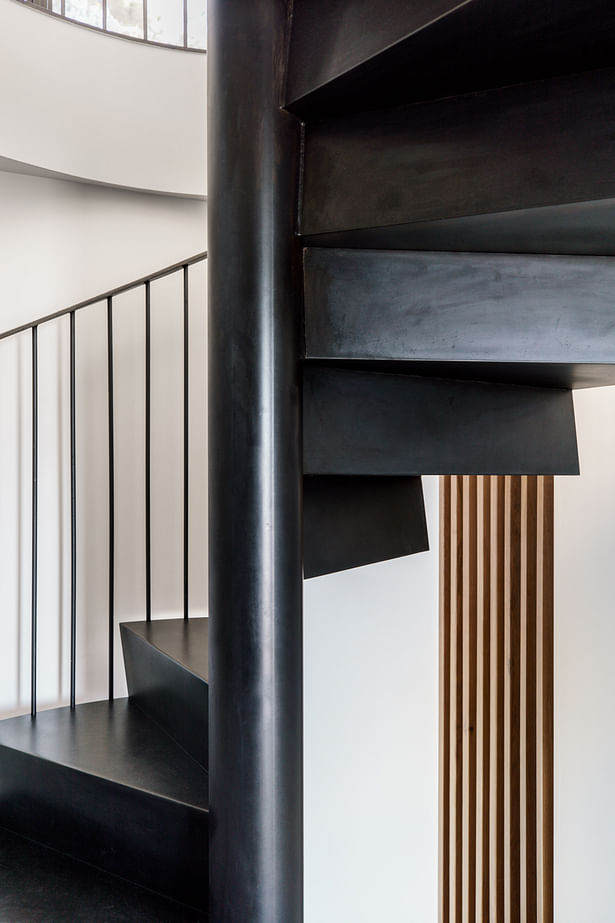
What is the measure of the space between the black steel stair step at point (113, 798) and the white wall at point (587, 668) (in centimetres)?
158

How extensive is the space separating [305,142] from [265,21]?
0.57 feet

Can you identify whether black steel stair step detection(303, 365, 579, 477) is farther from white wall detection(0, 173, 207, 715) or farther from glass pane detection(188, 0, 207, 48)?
glass pane detection(188, 0, 207, 48)

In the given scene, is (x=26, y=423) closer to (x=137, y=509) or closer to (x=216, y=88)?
(x=137, y=509)

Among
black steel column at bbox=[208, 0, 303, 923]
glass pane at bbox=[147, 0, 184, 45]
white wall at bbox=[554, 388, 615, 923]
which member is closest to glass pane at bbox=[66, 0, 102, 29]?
glass pane at bbox=[147, 0, 184, 45]

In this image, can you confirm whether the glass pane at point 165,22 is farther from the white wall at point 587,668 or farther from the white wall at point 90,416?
the white wall at point 587,668

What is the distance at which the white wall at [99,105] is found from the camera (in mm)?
2355

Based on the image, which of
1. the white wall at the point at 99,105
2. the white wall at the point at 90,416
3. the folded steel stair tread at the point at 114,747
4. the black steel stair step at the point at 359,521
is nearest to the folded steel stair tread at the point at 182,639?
the folded steel stair tread at the point at 114,747

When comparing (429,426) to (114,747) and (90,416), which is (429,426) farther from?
(90,416)

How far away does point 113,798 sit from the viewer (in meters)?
1.51

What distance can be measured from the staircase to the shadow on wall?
144 centimetres

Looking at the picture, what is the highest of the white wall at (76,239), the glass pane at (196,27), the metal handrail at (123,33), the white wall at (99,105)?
the glass pane at (196,27)

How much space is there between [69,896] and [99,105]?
2283mm

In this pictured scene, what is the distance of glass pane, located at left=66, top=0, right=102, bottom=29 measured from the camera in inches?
104

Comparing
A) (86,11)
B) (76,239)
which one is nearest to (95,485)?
(76,239)
